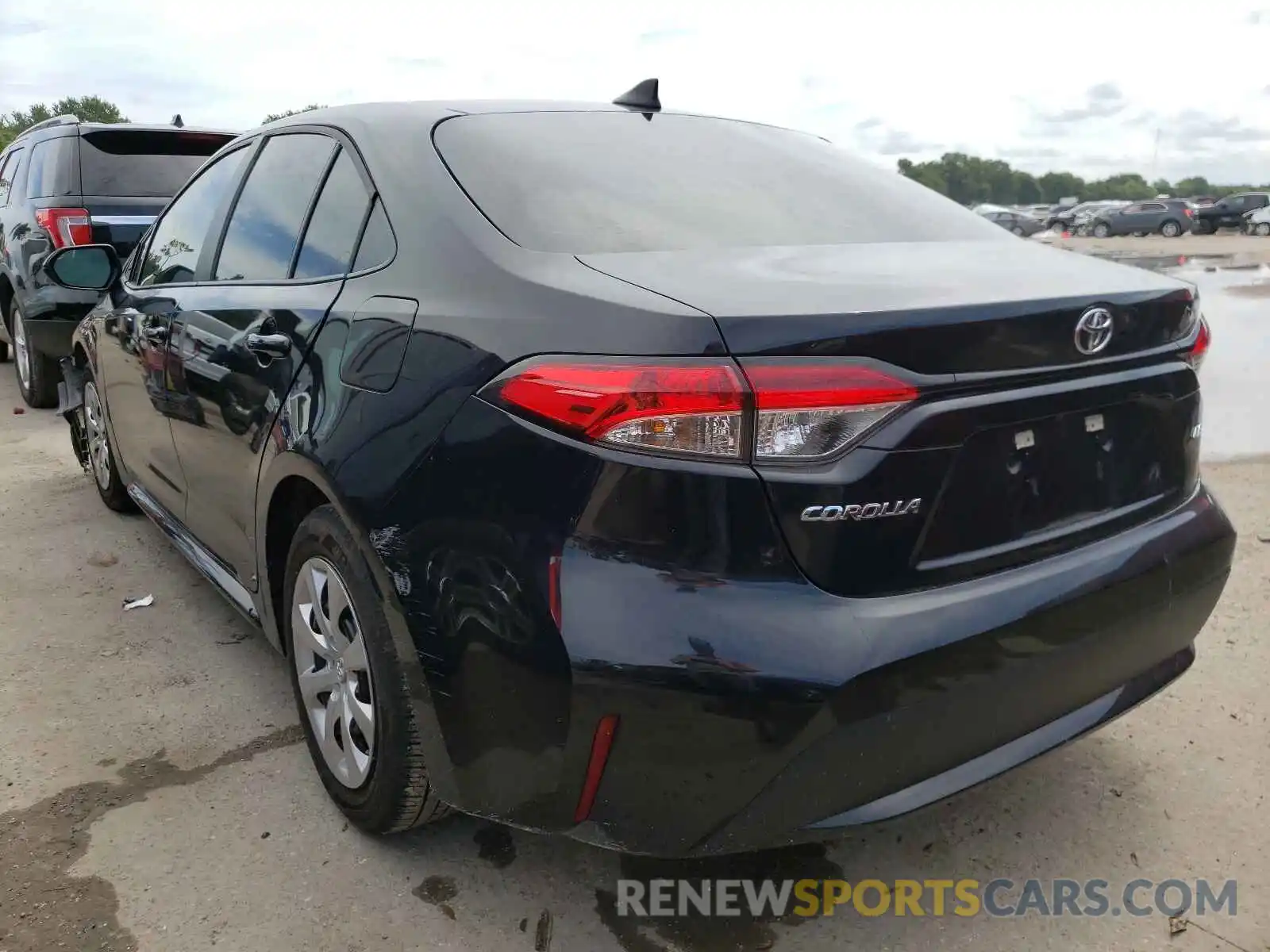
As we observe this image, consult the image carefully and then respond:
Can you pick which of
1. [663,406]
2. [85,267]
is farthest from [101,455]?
[663,406]

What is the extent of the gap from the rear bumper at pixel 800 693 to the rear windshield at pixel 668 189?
0.76 metres

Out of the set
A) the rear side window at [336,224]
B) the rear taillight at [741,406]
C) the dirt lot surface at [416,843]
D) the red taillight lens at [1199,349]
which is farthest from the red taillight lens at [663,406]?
the red taillight lens at [1199,349]

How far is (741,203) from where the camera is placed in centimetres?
233

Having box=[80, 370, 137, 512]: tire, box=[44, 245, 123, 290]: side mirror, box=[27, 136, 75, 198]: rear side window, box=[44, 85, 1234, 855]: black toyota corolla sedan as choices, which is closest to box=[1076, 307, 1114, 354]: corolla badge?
box=[44, 85, 1234, 855]: black toyota corolla sedan

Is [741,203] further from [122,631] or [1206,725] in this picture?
[122,631]

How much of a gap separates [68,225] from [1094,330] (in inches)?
258

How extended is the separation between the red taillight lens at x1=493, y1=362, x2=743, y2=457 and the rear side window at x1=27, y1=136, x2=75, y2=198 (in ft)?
20.6

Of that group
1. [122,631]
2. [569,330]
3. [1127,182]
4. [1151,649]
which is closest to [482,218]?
[569,330]

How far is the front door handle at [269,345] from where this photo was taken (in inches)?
96.2

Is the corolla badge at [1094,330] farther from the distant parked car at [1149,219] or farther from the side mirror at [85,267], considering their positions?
the distant parked car at [1149,219]

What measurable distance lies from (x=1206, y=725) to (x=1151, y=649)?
3.25 feet

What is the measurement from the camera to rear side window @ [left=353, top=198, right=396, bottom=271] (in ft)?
7.36

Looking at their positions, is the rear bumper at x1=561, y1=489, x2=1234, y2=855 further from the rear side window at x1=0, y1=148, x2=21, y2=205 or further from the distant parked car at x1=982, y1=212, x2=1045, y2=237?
the distant parked car at x1=982, y1=212, x2=1045, y2=237

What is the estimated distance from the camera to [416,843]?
2.39m
